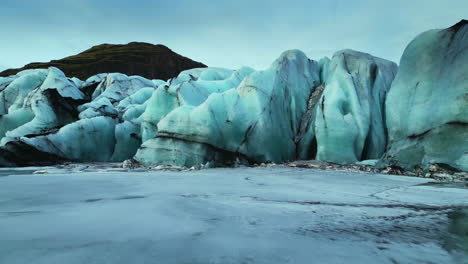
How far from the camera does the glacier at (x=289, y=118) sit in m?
5.14

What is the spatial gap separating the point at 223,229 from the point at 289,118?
7311 mm

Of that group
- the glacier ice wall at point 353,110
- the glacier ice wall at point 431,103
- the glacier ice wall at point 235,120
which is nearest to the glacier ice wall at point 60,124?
the glacier ice wall at point 235,120

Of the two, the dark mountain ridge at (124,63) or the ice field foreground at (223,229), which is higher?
the dark mountain ridge at (124,63)

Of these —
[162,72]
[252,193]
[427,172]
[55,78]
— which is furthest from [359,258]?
[162,72]

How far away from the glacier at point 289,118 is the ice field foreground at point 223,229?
11.2ft

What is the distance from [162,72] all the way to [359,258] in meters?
34.9

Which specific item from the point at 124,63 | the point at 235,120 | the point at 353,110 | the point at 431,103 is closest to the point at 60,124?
the point at 235,120

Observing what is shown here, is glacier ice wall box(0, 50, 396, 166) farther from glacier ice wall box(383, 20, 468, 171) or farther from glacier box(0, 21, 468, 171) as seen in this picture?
glacier ice wall box(383, 20, 468, 171)

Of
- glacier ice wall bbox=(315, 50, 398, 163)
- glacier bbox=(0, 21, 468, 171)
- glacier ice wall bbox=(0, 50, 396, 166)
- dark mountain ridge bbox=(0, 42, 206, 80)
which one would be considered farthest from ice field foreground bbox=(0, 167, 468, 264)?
dark mountain ridge bbox=(0, 42, 206, 80)

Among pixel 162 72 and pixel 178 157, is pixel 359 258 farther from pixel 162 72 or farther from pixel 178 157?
pixel 162 72

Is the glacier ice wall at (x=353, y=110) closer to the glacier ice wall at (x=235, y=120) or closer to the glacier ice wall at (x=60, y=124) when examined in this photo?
the glacier ice wall at (x=235, y=120)

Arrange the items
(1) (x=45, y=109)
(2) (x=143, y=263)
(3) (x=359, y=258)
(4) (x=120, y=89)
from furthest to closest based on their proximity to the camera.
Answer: (4) (x=120, y=89)
(1) (x=45, y=109)
(3) (x=359, y=258)
(2) (x=143, y=263)

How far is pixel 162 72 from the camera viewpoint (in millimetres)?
34156

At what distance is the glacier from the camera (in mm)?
5137
